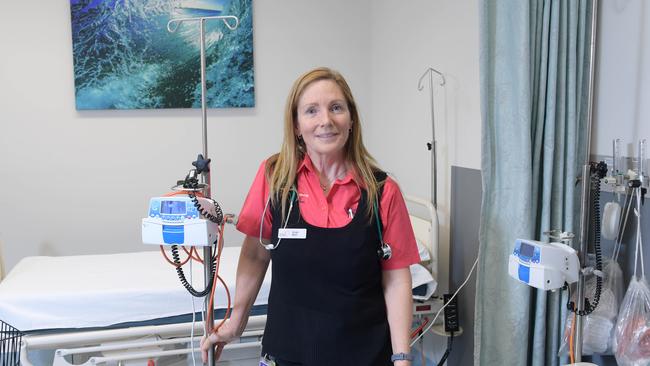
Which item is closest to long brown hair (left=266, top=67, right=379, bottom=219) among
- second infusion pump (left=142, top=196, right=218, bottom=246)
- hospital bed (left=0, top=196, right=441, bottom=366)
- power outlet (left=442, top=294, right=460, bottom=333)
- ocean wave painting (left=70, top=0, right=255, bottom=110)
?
second infusion pump (left=142, top=196, right=218, bottom=246)

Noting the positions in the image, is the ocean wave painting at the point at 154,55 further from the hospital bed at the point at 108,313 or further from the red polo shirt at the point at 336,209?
the red polo shirt at the point at 336,209

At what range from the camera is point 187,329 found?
217 cm

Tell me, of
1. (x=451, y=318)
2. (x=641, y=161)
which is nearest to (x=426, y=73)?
(x=451, y=318)

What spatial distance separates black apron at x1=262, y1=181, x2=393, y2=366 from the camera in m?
1.32

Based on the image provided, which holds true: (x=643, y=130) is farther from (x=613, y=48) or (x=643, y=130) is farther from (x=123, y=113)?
(x=123, y=113)

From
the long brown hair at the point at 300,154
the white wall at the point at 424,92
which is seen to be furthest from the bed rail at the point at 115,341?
the white wall at the point at 424,92

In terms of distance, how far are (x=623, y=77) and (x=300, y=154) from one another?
3.45 feet

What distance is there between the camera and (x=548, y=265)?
1.53 meters

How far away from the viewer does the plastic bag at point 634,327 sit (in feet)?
4.95

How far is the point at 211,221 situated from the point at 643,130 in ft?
4.21

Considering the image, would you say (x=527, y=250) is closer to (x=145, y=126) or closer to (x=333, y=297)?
(x=333, y=297)

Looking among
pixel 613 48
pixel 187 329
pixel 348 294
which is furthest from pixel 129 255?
pixel 613 48

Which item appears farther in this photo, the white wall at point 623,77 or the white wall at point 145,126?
the white wall at point 145,126

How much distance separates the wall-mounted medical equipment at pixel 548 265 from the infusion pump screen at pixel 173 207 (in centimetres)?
98
